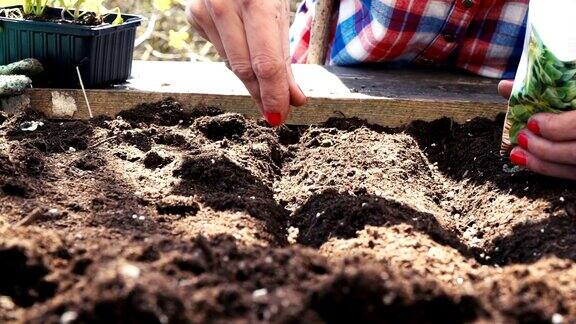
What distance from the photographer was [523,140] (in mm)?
1983

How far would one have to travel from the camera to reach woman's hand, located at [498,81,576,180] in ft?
6.18

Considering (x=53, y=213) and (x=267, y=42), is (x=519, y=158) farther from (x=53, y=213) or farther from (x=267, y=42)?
(x=53, y=213)

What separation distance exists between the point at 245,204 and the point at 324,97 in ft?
2.87

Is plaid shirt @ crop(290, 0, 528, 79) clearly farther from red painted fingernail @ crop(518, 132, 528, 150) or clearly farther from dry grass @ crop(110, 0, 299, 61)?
dry grass @ crop(110, 0, 299, 61)

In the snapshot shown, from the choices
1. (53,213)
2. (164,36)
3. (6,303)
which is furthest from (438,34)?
(164,36)

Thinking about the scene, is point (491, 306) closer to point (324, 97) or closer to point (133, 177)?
point (133, 177)

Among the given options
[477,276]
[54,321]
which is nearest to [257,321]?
[54,321]

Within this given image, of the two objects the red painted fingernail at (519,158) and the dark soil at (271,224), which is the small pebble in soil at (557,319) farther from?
the red painted fingernail at (519,158)

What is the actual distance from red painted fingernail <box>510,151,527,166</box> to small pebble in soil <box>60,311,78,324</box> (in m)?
1.25

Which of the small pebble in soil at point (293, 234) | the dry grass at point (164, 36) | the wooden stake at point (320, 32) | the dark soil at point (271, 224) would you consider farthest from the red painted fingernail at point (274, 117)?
the dry grass at point (164, 36)

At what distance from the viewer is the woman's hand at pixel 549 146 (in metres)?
1.88

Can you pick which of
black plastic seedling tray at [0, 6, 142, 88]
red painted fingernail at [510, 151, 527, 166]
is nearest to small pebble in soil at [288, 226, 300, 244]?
red painted fingernail at [510, 151, 527, 166]

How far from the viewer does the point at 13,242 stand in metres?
1.25

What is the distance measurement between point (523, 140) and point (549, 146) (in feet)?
0.28
